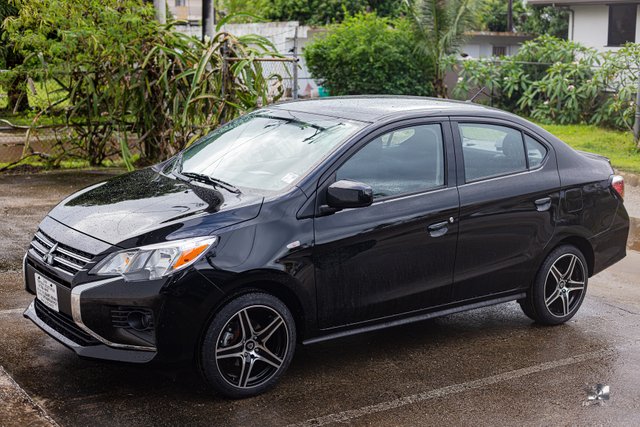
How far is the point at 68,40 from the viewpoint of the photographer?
470 inches

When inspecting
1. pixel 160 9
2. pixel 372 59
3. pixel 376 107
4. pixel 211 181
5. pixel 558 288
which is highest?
pixel 160 9

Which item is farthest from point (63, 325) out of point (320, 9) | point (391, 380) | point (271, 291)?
point (320, 9)

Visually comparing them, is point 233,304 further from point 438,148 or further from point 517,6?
point 517,6

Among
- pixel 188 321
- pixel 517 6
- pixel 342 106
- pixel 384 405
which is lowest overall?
pixel 384 405

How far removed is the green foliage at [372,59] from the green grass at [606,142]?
15.1ft

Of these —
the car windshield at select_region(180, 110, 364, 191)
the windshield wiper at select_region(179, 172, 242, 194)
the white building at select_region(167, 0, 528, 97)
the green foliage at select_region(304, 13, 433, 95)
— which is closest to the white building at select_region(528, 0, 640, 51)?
the white building at select_region(167, 0, 528, 97)

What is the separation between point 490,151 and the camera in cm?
645

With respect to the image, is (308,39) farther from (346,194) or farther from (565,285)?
(346,194)

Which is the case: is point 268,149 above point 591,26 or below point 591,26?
below

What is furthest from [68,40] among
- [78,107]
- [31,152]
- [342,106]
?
[342,106]

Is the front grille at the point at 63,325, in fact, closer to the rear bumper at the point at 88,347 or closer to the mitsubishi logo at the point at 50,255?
the rear bumper at the point at 88,347

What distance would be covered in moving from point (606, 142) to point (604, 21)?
10.2 metres

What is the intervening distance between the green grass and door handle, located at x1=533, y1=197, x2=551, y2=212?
337 inches

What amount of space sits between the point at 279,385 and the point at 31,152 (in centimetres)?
857
